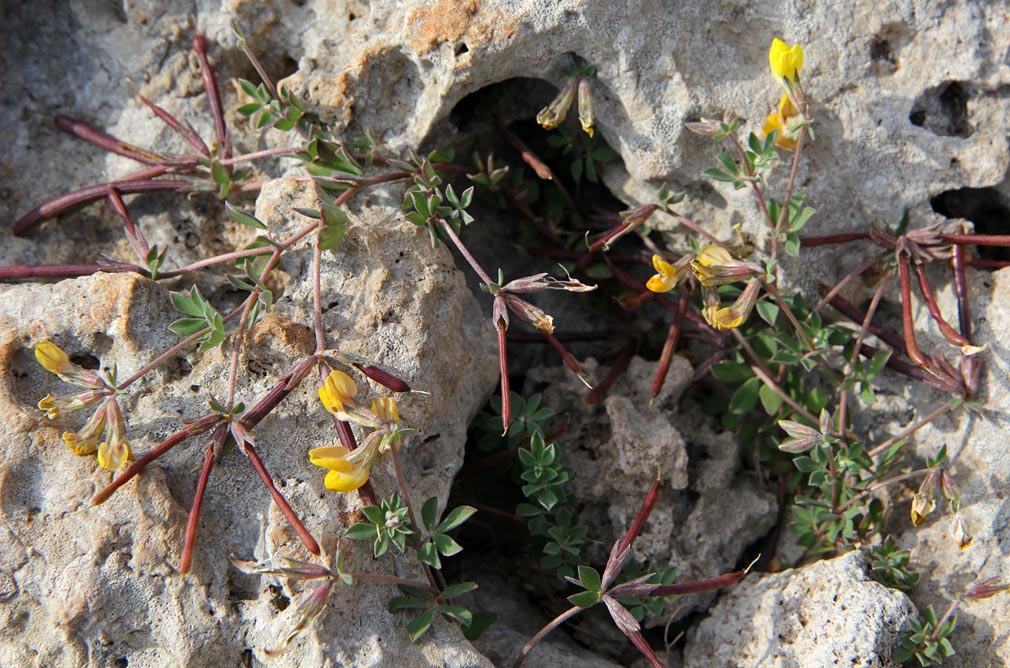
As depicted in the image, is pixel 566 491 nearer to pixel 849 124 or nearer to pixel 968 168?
pixel 849 124

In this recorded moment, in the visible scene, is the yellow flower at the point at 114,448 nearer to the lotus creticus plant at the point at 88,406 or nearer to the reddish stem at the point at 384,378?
the lotus creticus plant at the point at 88,406

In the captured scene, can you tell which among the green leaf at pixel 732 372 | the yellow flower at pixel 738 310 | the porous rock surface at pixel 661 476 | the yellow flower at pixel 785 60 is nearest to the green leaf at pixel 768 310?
the yellow flower at pixel 738 310

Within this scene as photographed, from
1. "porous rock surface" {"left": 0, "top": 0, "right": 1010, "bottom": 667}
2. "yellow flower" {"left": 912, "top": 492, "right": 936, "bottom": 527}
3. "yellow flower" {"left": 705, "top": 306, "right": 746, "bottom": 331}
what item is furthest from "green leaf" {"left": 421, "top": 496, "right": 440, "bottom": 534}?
"yellow flower" {"left": 912, "top": 492, "right": 936, "bottom": 527}

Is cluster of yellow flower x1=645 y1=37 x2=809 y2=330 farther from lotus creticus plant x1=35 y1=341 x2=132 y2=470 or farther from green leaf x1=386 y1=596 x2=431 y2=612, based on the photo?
lotus creticus plant x1=35 y1=341 x2=132 y2=470

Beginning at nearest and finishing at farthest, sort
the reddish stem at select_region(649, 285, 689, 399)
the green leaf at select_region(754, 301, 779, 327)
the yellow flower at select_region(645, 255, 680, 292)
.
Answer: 1. the yellow flower at select_region(645, 255, 680, 292)
2. the green leaf at select_region(754, 301, 779, 327)
3. the reddish stem at select_region(649, 285, 689, 399)

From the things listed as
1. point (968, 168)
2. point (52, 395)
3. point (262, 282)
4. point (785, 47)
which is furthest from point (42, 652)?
point (968, 168)

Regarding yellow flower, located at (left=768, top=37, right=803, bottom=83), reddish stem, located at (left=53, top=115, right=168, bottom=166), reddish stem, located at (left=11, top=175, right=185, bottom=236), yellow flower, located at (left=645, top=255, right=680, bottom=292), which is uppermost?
yellow flower, located at (left=768, top=37, right=803, bottom=83)
